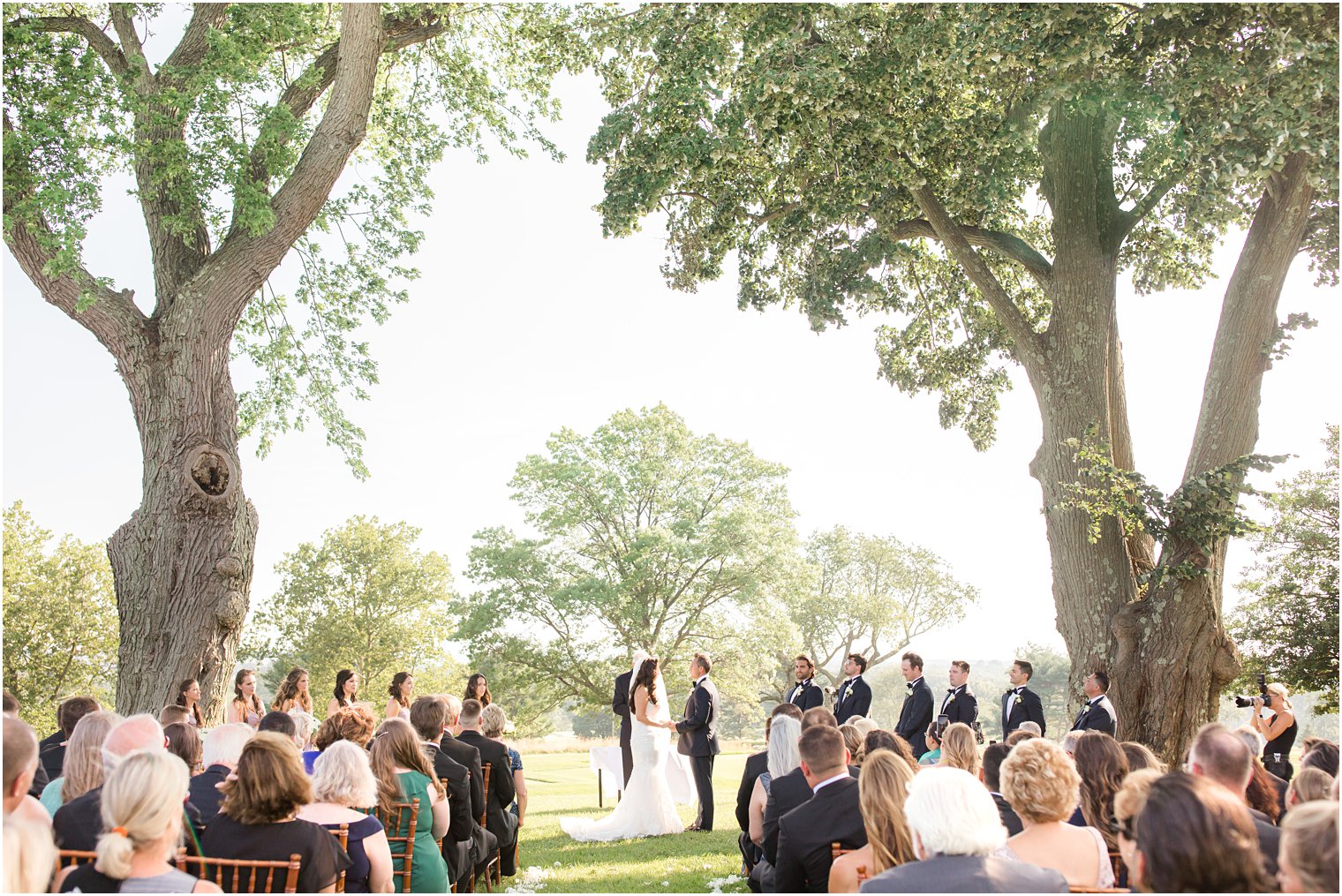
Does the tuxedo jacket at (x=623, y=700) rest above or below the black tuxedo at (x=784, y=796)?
above

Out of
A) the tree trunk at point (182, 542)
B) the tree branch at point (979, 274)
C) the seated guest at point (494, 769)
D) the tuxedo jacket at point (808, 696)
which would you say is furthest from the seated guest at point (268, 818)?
the tree branch at point (979, 274)

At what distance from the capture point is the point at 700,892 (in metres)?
7.05

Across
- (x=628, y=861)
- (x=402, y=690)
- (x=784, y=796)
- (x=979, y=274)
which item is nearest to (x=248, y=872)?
(x=784, y=796)

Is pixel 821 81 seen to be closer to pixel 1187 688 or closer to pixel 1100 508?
pixel 1100 508

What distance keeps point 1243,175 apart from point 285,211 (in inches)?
363

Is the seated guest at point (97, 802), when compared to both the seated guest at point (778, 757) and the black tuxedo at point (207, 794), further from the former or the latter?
the seated guest at point (778, 757)

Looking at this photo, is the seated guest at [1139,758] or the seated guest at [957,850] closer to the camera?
the seated guest at [957,850]

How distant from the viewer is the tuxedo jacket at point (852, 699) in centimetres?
1040

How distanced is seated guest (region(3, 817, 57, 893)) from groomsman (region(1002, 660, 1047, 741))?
835cm

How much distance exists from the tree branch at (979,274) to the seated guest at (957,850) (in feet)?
30.5

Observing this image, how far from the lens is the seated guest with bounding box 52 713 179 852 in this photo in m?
3.85

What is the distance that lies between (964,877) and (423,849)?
306cm

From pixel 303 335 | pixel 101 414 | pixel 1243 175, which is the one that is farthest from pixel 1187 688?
pixel 101 414

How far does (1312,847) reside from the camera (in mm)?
2324
